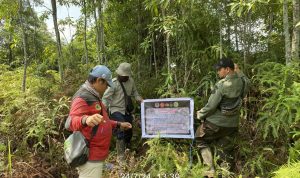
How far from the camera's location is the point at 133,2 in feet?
27.3

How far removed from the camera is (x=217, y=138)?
519 centimetres

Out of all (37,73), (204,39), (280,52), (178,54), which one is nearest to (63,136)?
(178,54)

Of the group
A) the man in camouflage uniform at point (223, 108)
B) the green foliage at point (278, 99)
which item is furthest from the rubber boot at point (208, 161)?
the green foliage at point (278, 99)

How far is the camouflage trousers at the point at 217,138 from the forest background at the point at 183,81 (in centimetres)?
24

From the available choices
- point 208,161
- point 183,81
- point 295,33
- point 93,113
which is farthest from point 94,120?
point 183,81

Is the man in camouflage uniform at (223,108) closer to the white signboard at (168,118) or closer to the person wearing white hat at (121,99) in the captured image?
the white signboard at (168,118)

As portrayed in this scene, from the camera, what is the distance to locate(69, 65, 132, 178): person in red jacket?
3.37 metres

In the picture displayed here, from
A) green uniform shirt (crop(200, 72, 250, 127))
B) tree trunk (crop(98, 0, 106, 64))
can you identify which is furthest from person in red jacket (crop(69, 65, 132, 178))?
tree trunk (crop(98, 0, 106, 64))

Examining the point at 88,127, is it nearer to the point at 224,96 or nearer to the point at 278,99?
the point at 224,96

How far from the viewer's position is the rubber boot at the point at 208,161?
489 centimetres

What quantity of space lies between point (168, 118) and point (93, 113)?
7.07ft

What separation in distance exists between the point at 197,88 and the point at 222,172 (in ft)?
6.62

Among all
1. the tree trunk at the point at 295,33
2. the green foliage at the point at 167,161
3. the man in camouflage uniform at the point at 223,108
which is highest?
the tree trunk at the point at 295,33

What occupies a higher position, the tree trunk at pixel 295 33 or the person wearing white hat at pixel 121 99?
the tree trunk at pixel 295 33
